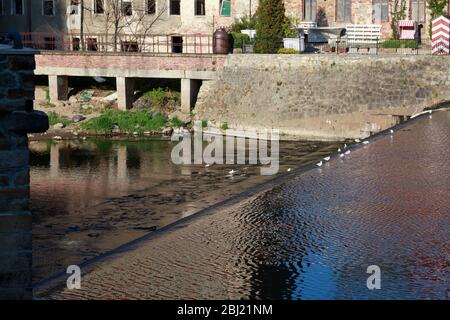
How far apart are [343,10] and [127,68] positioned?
455 inches

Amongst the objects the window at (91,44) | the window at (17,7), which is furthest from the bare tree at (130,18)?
the window at (17,7)

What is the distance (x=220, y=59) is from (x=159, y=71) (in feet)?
10.00

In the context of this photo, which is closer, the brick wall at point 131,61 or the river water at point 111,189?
the river water at point 111,189

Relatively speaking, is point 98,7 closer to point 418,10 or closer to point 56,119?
point 56,119

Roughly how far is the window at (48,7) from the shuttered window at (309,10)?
14286 mm

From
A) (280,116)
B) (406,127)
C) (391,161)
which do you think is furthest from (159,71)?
(391,161)

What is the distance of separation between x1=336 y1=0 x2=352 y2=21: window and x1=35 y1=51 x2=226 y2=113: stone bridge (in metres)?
8.89

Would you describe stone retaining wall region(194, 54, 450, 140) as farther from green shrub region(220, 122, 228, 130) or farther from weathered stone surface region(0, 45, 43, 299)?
weathered stone surface region(0, 45, 43, 299)

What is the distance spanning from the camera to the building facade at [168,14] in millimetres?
46656

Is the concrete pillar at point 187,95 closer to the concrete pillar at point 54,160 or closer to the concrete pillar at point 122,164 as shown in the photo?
the concrete pillar at point 122,164

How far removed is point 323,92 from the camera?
3844 centimetres

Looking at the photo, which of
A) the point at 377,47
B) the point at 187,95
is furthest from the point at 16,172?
the point at 377,47

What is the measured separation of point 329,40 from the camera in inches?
1742

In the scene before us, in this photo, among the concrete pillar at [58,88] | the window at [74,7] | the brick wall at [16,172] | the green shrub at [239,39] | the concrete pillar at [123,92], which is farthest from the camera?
the window at [74,7]
